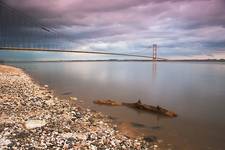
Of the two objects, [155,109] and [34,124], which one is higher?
[34,124]

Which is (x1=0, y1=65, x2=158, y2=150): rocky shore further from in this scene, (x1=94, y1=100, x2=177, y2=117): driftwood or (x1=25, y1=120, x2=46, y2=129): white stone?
(x1=94, y1=100, x2=177, y2=117): driftwood

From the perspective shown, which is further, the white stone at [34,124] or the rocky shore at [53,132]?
the white stone at [34,124]

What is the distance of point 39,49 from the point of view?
76812 millimetres

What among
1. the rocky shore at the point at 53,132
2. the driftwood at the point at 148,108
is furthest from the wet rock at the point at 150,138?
the driftwood at the point at 148,108

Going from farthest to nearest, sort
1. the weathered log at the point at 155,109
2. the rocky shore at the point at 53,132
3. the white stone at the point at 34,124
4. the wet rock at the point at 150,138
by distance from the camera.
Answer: the weathered log at the point at 155,109
the wet rock at the point at 150,138
the white stone at the point at 34,124
the rocky shore at the point at 53,132

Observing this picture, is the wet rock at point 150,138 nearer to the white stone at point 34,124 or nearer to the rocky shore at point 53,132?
the rocky shore at point 53,132

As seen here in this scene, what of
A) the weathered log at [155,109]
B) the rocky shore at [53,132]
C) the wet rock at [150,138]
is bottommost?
the wet rock at [150,138]

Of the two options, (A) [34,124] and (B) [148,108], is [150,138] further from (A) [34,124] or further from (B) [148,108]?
(B) [148,108]

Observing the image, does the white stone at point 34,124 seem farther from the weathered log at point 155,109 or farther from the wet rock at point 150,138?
the weathered log at point 155,109

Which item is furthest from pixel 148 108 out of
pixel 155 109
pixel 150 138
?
pixel 150 138

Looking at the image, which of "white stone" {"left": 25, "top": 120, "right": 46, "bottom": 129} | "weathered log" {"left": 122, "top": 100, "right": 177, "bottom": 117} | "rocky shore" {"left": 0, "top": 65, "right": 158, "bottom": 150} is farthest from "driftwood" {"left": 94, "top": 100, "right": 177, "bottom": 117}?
"white stone" {"left": 25, "top": 120, "right": 46, "bottom": 129}

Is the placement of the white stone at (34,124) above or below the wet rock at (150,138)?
above

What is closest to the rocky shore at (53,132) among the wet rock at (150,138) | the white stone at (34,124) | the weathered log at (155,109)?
the white stone at (34,124)

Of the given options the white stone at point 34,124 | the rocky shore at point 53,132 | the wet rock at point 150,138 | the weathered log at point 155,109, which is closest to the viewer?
the rocky shore at point 53,132
